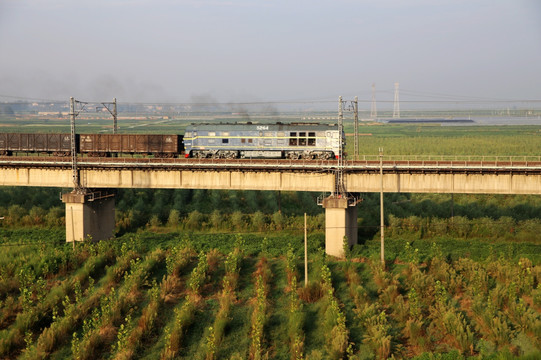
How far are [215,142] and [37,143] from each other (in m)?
20.0

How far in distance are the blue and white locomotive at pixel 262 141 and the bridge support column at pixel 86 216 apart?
10578mm

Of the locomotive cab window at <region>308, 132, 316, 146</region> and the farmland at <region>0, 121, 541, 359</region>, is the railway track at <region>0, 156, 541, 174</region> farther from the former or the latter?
the farmland at <region>0, 121, 541, 359</region>

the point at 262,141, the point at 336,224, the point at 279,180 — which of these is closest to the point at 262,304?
the point at 336,224

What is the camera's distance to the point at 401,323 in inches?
1382

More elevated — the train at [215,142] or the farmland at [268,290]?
the train at [215,142]

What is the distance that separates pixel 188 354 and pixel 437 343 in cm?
1458

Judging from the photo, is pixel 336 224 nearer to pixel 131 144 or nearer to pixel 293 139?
pixel 293 139

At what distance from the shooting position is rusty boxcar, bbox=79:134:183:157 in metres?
60.0

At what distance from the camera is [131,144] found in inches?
2378

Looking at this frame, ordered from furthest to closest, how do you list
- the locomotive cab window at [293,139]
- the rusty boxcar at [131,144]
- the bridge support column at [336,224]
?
the rusty boxcar at [131,144], the locomotive cab window at [293,139], the bridge support column at [336,224]

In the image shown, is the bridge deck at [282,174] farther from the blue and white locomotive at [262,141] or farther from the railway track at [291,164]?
the blue and white locomotive at [262,141]

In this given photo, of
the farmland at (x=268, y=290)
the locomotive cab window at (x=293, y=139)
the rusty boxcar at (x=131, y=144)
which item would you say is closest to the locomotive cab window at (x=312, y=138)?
the locomotive cab window at (x=293, y=139)

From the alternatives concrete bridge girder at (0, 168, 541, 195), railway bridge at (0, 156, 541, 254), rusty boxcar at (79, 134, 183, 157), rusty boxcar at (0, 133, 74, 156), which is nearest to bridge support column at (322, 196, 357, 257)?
railway bridge at (0, 156, 541, 254)

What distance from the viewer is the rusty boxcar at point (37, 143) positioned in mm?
60031
